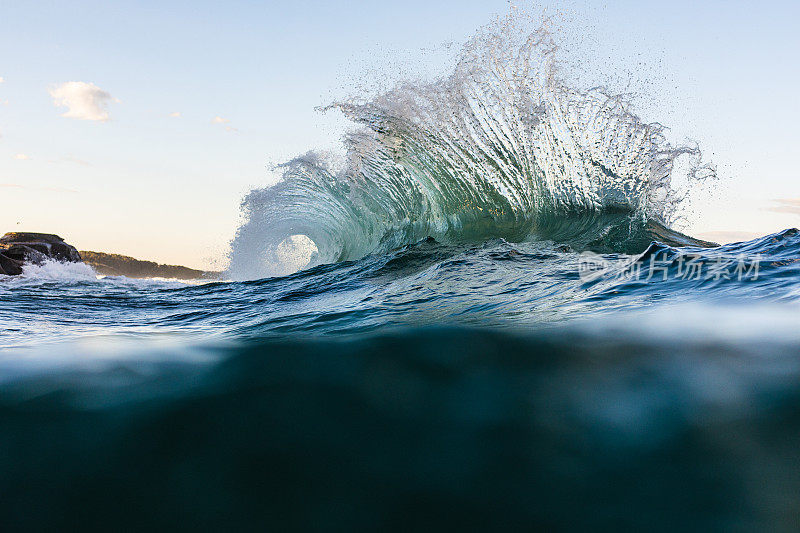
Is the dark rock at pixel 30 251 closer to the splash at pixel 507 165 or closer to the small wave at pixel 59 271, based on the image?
the small wave at pixel 59 271

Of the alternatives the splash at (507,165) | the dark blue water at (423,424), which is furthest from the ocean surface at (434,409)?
the splash at (507,165)

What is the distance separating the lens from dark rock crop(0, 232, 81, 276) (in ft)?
26.6

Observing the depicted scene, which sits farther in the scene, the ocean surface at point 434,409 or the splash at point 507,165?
the splash at point 507,165

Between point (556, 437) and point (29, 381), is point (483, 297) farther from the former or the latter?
point (29, 381)

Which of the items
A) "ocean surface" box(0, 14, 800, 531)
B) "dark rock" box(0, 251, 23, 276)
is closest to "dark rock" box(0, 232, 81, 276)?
"dark rock" box(0, 251, 23, 276)

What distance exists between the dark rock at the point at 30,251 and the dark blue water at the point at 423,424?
24.2 feet

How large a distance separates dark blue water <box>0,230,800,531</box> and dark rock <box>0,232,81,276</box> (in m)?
7.38

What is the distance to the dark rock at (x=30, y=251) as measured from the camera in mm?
8102

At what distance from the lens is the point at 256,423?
1.36m

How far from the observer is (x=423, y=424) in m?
1.35

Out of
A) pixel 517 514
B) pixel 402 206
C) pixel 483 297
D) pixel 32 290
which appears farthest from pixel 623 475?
pixel 402 206

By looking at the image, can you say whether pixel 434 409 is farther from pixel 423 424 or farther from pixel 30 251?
pixel 30 251

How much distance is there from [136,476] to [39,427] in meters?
0.42

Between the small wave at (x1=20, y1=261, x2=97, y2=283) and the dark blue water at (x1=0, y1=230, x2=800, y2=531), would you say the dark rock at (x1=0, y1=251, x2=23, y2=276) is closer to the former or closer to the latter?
the small wave at (x1=20, y1=261, x2=97, y2=283)
